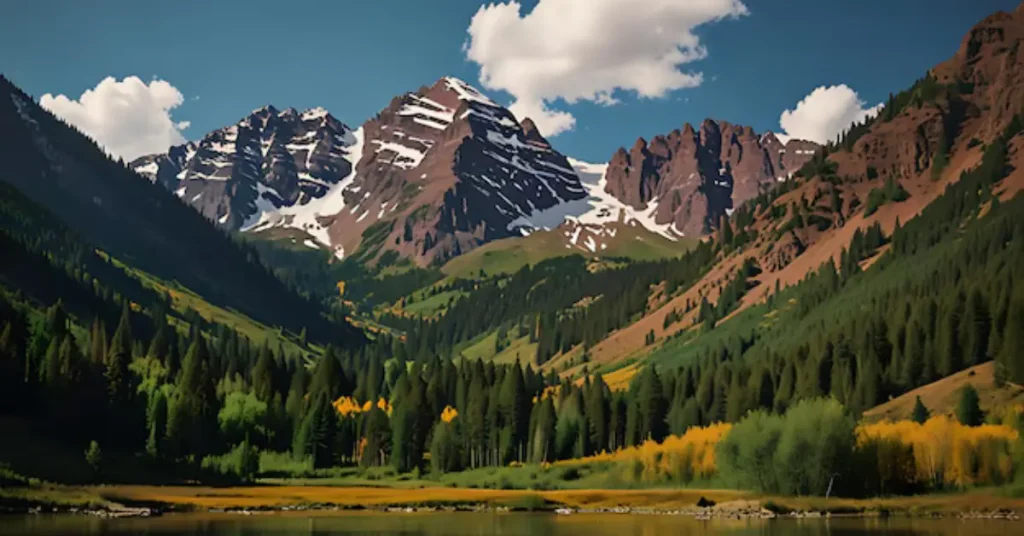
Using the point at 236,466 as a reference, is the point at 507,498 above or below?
below

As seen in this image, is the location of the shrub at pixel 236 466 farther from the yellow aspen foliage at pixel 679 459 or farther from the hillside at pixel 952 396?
the hillside at pixel 952 396

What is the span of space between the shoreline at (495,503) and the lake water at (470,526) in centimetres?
475

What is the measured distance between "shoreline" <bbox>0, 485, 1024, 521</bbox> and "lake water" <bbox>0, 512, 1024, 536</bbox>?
187 inches

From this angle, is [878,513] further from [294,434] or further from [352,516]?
[294,434]

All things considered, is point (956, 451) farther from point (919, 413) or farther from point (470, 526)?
point (470, 526)

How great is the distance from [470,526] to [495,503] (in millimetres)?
28280

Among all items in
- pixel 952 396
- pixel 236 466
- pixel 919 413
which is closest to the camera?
pixel 236 466

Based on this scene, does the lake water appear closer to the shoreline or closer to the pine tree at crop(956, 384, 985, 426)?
the shoreline

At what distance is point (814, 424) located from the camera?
12225 centimetres

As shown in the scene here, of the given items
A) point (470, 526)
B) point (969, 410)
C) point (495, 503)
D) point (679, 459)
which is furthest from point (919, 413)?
point (470, 526)

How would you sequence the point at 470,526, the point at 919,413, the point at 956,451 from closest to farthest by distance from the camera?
the point at 470,526, the point at 956,451, the point at 919,413

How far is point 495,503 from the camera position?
123 meters

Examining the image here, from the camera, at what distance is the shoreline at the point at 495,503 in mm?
101750

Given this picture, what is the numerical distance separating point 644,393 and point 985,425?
66629mm
